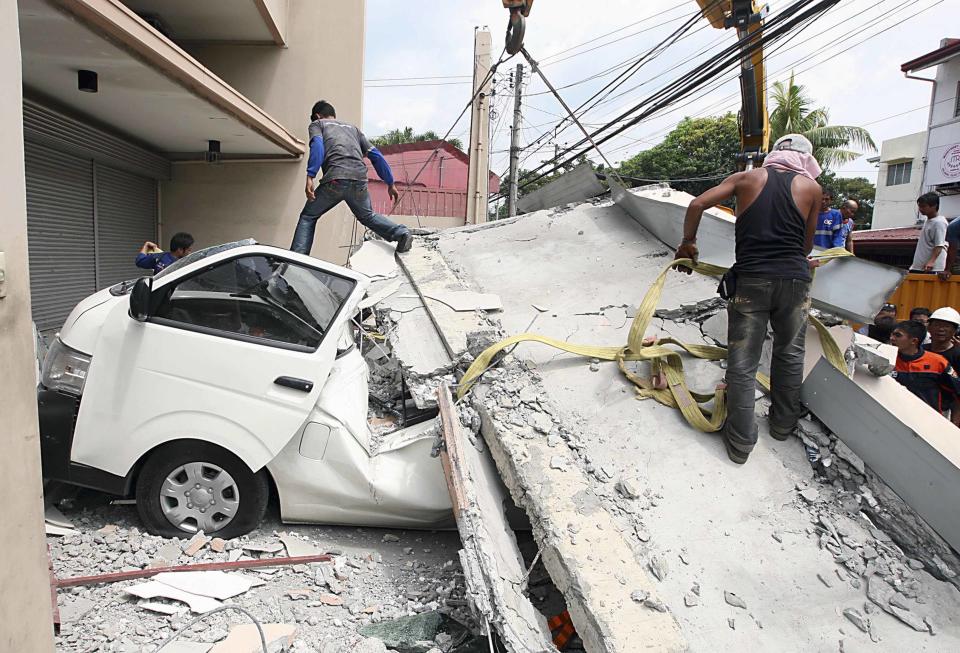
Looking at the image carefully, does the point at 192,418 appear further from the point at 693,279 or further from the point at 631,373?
the point at 693,279

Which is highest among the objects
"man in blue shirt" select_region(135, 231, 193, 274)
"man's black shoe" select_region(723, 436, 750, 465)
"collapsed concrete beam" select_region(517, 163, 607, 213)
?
"collapsed concrete beam" select_region(517, 163, 607, 213)

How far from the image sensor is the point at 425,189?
16297 millimetres

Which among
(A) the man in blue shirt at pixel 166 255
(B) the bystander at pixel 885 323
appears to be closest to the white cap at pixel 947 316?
(B) the bystander at pixel 885 323

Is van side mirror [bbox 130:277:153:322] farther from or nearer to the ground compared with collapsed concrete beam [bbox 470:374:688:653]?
farther from the ground

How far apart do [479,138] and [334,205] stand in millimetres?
9182

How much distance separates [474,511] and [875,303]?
9.81 ft

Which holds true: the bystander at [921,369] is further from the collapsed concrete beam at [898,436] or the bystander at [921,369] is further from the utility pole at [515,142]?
the utility pole at [515,142]

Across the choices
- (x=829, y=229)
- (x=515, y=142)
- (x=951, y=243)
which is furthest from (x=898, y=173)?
(x=829, y=229)

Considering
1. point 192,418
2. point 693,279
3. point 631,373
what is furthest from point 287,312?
point 693,279

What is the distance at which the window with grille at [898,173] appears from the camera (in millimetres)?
26891

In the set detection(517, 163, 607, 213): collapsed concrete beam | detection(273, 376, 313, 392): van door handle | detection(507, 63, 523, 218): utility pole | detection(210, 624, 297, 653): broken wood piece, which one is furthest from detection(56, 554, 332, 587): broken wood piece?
detection(507, 63, 523, 218): utility pole

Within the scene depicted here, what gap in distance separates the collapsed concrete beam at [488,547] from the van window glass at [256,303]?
953mm

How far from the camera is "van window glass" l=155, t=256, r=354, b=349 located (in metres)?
3.27

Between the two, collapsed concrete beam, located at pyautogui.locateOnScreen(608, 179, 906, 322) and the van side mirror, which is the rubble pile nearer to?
the van side mirror
